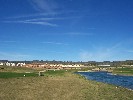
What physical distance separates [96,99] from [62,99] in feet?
14.4

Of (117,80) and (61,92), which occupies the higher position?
(117,80)

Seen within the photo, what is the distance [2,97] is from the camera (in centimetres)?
3694

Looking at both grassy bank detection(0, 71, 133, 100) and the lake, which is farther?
the lake

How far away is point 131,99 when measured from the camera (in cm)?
3775

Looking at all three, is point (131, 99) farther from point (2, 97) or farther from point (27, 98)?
point (2, 97)

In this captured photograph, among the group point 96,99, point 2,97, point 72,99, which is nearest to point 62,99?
point 72,99

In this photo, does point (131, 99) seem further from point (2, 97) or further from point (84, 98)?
point (2, 97)

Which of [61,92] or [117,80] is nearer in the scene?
[61,92]

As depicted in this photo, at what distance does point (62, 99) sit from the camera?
36469 millimetres

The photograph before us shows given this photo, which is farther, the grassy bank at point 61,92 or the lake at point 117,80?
the lake at point 117,80

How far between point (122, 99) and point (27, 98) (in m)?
12.4

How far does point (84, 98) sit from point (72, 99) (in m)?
1.74

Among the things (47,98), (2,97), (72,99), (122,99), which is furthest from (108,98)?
(2,97)

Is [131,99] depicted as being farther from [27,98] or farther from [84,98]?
[27,98]
